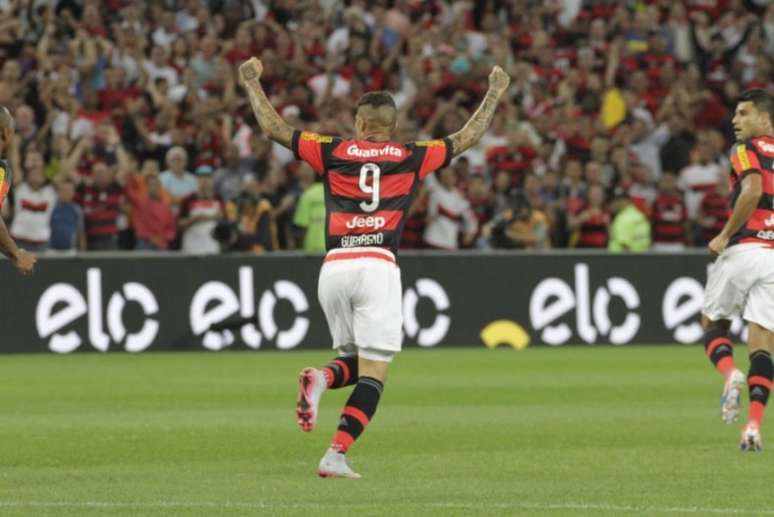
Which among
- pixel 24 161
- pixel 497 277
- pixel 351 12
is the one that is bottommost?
pixel 497 277

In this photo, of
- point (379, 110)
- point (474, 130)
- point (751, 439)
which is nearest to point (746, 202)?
point (751, 439)

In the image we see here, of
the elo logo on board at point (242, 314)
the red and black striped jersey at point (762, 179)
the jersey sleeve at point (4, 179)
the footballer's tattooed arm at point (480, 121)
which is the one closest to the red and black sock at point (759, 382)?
the red and black striped jersey at point (762, 179)

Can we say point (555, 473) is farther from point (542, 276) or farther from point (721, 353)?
point (542, 276)

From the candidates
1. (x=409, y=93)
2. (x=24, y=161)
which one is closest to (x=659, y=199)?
(x=409, y=93)

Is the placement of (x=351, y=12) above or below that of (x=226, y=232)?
above

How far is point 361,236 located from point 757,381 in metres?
2.99

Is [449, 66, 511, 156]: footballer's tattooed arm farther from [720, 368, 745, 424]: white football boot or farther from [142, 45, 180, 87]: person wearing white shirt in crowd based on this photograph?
[142, 45, 180, 87]: person wearing white shirt in crowd

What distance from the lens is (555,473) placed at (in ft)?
33.3

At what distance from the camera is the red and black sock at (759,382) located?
11.4 meters

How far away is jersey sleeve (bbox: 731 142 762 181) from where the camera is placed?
454 inches

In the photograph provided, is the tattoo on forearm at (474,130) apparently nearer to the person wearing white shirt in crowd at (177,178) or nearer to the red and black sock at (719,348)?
the red and black sock at (719,348)

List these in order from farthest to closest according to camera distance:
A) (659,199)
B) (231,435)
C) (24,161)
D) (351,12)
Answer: (351,12)
(659,199)
(24,161)
(231,435)

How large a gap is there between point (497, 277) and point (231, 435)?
1088 centimetres

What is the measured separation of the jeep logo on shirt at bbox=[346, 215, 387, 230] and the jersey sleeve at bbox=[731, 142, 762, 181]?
265cm
